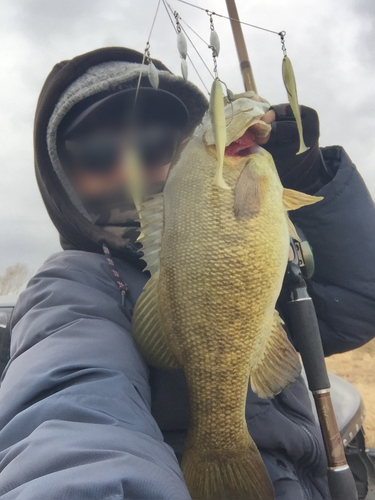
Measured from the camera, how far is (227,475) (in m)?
1.30

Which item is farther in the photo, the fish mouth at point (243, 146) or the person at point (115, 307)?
the fish mouth at point (243, 146)

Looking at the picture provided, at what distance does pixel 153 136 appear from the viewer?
1.87 m

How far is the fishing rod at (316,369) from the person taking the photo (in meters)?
1.51

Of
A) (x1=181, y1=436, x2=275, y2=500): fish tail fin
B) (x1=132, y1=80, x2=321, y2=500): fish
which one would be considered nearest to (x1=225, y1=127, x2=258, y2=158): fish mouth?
(x1=132, y1=80, x2=321, y2=500): fish

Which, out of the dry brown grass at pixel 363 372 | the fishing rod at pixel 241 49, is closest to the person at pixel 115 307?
the fishing rod at pixel 241 49

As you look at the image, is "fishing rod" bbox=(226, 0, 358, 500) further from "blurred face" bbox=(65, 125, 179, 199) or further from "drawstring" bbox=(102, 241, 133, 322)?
"drawstring" bbox=(102, 241, 133, 322)

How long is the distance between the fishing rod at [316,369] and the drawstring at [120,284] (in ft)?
2.26

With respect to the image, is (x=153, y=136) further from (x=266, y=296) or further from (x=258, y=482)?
(x=258, y=482)

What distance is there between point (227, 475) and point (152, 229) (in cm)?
87

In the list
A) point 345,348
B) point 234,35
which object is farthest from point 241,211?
point 234,35

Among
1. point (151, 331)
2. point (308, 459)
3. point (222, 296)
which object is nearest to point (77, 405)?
point (151, 331)

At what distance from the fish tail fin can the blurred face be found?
1187 mm

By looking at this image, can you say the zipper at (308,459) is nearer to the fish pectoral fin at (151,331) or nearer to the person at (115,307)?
the person at (115,307)

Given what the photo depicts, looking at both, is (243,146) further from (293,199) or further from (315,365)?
(315,365)
